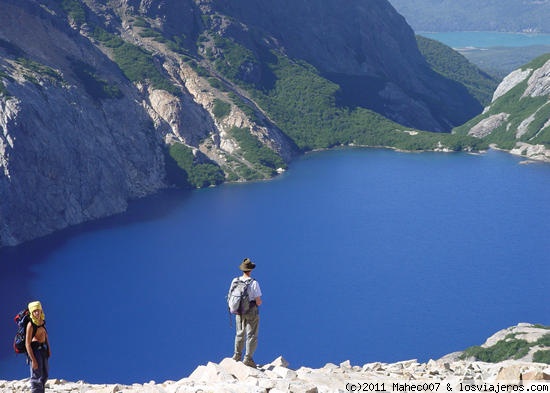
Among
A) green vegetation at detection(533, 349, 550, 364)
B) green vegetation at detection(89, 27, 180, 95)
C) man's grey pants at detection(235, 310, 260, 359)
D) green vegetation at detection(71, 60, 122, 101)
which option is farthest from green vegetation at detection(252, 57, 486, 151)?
man's grey pants at detection(235, 310, 260, 359)

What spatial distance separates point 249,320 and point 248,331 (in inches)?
21.1

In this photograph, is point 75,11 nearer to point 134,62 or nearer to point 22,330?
point 134,62

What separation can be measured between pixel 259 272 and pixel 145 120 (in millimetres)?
58886

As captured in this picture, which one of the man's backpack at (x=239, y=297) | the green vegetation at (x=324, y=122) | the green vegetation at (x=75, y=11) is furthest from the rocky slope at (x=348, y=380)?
the green vegetation at (x=324, y=122)

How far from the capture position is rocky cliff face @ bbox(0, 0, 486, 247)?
116m

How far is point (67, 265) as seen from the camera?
101938 mm

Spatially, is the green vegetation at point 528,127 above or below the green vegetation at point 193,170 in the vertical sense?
above

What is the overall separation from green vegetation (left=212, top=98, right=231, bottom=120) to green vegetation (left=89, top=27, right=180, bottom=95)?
765 centimetres

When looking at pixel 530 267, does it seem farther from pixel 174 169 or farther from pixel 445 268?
pixel 174 169

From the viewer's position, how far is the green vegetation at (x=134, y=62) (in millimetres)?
159750

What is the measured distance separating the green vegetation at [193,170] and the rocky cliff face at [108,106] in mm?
1376

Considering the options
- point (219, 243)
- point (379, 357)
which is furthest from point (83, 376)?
point (219, 243)

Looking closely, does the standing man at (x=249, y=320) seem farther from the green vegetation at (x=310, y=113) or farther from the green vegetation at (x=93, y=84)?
the green vegetation at (x=310, y=113)

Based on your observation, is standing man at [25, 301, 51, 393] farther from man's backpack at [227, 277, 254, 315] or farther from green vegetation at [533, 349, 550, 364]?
green vegetation at [533, 349, 550, 364]
